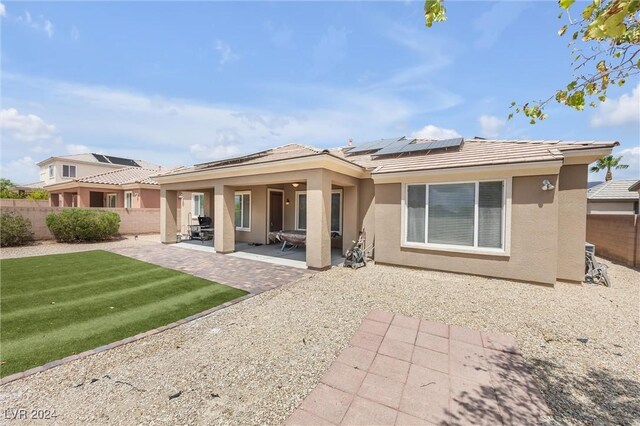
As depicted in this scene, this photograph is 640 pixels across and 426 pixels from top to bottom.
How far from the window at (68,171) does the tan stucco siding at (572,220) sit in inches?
2008

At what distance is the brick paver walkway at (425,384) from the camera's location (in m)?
2.84

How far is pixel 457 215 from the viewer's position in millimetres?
8570

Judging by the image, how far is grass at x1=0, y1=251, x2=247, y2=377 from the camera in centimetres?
432

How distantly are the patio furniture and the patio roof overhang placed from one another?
3.66 meters

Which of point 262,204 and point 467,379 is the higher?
point 262,204

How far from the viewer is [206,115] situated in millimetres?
17234

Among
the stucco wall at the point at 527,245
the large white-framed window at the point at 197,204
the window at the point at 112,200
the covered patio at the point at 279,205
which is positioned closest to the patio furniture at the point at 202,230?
the covered patio at the point at 279,205

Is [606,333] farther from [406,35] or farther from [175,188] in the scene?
[175,188]

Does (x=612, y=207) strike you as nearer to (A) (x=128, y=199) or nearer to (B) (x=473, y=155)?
(B) (x=473, y=155)

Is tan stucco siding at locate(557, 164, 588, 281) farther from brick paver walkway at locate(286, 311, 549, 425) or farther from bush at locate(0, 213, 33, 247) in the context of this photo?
bush at locate(0, 213, 33, 247)

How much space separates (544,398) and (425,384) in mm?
1358

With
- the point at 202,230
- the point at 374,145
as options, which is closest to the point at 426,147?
the point at 374,145

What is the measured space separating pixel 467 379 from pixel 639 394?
78.7 inches

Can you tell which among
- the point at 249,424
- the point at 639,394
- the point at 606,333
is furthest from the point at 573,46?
the point at 249,424
